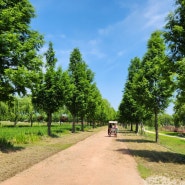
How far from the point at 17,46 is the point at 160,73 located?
10.1 m

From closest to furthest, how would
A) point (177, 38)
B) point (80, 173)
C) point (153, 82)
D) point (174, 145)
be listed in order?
point (80, 173) → point (177, 38) → point (153, 82) → point (174, 145)

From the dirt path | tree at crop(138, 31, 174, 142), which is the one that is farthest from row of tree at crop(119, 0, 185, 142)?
the dirt path

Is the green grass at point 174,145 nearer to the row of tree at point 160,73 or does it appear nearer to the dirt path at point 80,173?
the row of tree at point 160,73

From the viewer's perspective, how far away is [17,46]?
67.8 feet

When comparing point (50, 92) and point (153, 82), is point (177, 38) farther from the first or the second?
point (50, 92)

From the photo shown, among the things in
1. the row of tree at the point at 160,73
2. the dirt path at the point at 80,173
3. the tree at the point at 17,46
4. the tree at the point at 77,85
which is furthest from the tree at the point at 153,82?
the tree at the point at 77,85

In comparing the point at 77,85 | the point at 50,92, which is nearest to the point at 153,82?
the point at 50,92

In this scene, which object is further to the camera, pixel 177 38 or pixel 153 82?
pixel 153 82

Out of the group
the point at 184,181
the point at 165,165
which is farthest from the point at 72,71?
the point at 184,181

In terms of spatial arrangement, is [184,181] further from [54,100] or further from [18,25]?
[54,100]

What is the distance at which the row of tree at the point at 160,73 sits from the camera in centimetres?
1920

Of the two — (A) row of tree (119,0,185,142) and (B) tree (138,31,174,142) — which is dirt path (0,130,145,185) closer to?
(A) row of tree (119,0,185,142)

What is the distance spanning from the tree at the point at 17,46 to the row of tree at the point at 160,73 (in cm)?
934

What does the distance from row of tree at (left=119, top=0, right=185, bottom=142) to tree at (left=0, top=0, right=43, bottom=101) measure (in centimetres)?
934
